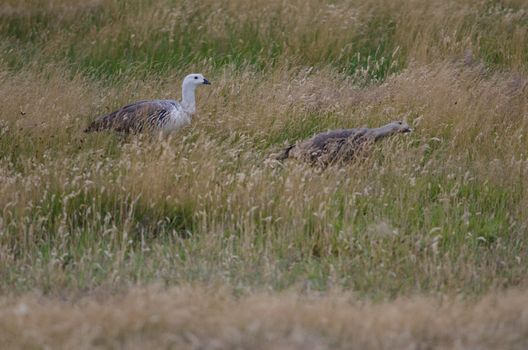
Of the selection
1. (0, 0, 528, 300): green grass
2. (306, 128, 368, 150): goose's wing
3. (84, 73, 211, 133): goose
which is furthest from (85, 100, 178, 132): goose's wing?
(306, 128, 368, 150): goose's wing

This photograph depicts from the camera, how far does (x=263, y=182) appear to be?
818 centimetres

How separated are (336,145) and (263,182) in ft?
4.64

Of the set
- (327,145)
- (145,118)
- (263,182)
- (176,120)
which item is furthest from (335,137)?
(145,118)

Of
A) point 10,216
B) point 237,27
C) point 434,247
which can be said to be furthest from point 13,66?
point 434,247

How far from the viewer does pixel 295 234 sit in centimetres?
757

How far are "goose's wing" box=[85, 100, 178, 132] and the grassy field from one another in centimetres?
21

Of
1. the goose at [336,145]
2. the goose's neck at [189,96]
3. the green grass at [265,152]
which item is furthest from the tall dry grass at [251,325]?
the goose's neck at [189,96]

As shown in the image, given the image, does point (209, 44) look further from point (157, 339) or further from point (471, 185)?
point (157, 339)

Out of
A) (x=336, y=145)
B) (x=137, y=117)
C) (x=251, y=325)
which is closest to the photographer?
(x=251, y=325)

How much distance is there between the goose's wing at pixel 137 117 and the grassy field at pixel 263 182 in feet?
0.69

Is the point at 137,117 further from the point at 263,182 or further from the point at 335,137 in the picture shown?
the point at 263,182

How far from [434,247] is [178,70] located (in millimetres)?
6574

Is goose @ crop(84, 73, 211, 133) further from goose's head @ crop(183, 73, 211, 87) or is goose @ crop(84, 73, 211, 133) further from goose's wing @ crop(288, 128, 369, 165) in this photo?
goose's wing @ crop(288, 128, 369, 165)

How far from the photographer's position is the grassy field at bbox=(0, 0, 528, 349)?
18.3ft
